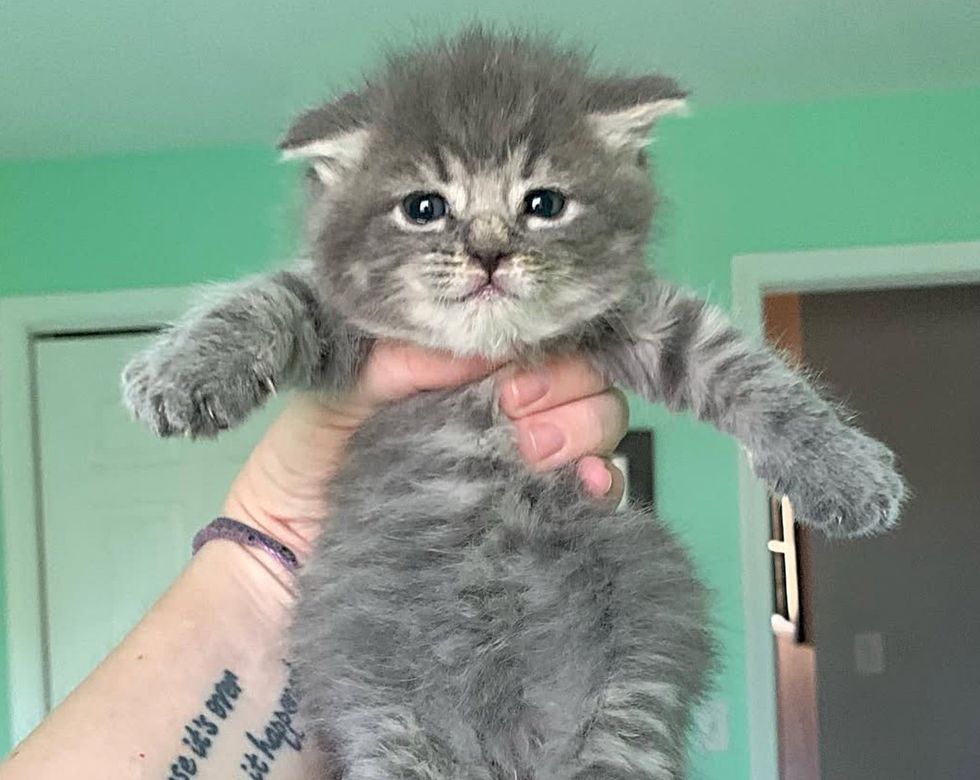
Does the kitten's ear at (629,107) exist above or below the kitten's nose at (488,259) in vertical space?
above

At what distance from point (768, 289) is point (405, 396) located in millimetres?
1598

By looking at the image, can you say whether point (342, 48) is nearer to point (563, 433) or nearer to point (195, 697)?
point (563, 433)

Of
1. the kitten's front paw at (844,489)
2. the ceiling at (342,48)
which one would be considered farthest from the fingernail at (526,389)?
the ceiling at (342,48)

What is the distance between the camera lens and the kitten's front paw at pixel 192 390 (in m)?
0.73

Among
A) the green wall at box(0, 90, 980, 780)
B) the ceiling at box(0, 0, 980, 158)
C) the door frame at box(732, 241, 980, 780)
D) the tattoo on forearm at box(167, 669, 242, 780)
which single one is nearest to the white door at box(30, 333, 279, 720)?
the green wall at box(0, 90, 980, 780)

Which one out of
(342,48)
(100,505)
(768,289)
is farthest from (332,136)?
(100,505)

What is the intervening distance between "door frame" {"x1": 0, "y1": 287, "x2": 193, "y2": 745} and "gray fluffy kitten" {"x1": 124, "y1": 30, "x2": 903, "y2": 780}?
1698 mm

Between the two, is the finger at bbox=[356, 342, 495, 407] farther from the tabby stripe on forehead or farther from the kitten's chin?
the tabby stripe on forehead

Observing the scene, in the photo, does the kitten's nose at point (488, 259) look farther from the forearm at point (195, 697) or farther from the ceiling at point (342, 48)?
the ceiling at point (342, 48)

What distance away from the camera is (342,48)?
205 cm

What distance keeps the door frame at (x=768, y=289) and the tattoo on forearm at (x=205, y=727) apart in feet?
5.03

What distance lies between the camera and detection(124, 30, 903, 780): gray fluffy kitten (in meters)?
0.83

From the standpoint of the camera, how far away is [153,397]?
2.43 ft

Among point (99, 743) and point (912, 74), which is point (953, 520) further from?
point (99, 743)
